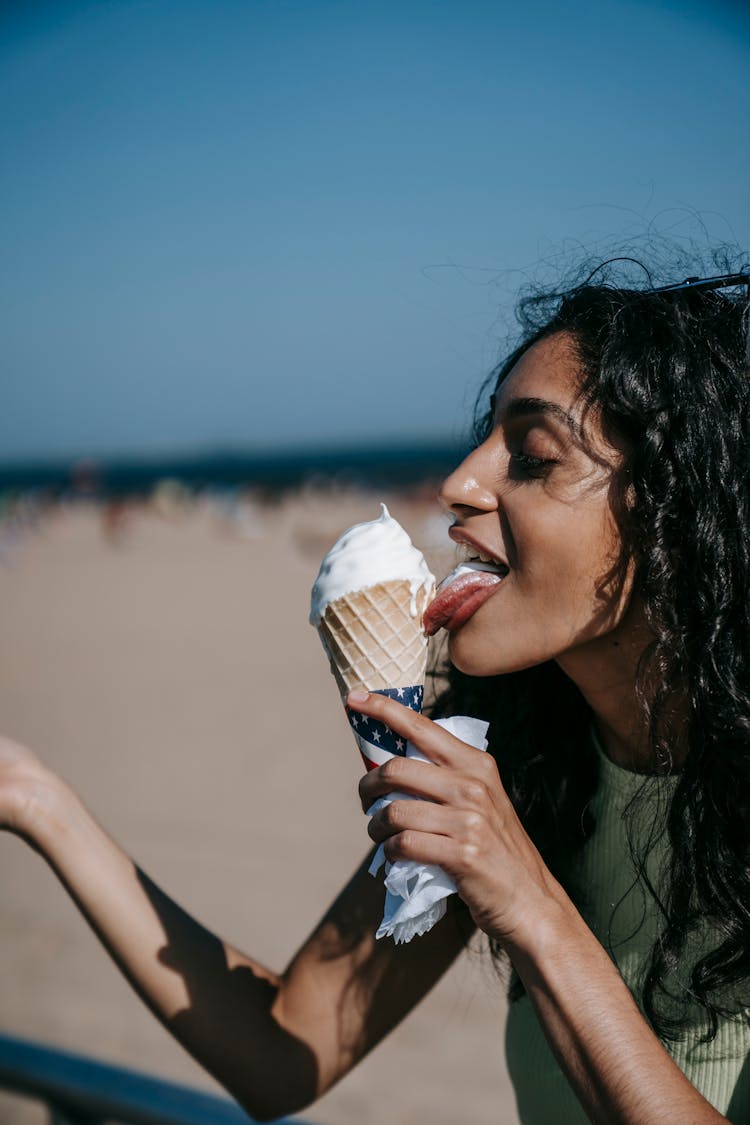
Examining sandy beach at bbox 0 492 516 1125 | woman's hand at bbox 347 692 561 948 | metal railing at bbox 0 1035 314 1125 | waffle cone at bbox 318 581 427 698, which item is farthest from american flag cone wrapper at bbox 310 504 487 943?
metal railing at bbox 0 1035 314 1125

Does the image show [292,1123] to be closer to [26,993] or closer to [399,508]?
[26,993]

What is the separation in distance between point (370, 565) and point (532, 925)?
0.77m

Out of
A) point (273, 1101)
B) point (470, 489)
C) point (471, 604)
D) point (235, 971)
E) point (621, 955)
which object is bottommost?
point (273, 1101)

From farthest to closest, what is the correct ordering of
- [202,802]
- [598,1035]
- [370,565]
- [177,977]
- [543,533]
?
[202,802], [177,977], [370,565], [543,533], [598,1035]

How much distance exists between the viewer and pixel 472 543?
6.24ft

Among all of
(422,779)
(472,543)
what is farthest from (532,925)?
(472,543)

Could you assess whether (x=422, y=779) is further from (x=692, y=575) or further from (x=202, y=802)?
(x=202, y=802)

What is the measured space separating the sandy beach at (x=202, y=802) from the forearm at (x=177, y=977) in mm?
530

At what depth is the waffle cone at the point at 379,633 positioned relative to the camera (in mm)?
1915

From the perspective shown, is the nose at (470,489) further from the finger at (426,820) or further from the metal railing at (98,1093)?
the metal railing at (98,1093)

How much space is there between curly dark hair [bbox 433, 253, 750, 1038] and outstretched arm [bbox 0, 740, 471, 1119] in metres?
0.36

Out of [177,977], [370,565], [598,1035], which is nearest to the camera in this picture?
[598,1035]

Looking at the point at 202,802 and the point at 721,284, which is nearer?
the point at 721,284

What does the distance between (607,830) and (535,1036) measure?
45 centimetres
